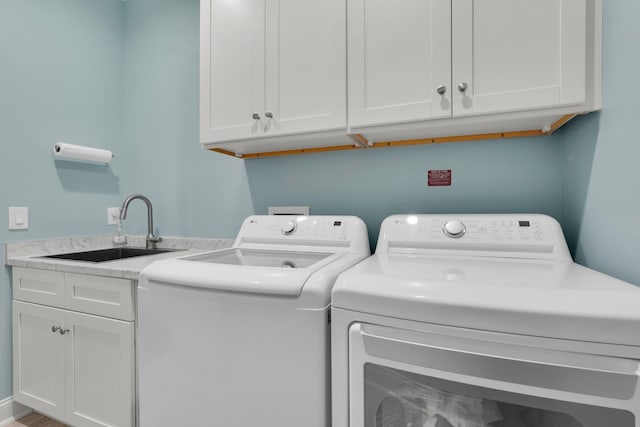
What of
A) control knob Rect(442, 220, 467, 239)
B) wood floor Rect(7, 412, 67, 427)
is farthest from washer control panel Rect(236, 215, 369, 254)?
wood floor Rect(7, 412, 67, 427)

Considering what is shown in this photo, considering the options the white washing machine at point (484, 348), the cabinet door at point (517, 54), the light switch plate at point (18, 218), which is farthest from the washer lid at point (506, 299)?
the light switch plate at point (18, 218)

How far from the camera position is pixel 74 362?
1469 millimetres

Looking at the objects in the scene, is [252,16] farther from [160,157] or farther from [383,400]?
[383,400]

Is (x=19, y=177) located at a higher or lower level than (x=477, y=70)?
lower

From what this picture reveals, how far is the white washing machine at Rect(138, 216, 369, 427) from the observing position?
0.85m

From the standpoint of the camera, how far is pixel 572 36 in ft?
3.23

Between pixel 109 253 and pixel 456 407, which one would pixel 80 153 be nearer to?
pixel 109 253

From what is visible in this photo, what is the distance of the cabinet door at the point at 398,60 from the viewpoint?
1138 mm

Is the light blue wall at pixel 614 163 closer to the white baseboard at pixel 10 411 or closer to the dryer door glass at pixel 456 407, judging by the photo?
the dryer door glass at pixel 456 407

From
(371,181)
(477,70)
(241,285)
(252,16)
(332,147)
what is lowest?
(241,285)

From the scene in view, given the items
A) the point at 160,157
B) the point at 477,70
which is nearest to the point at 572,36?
the point at 477,70

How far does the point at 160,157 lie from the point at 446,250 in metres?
1.90

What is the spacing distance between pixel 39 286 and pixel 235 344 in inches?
52.3

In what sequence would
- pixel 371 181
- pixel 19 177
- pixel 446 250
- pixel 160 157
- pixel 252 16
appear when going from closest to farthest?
pixel 446 250
pixel 252 16
pixel 371 181
pixel 19 177
pixel 160 157
